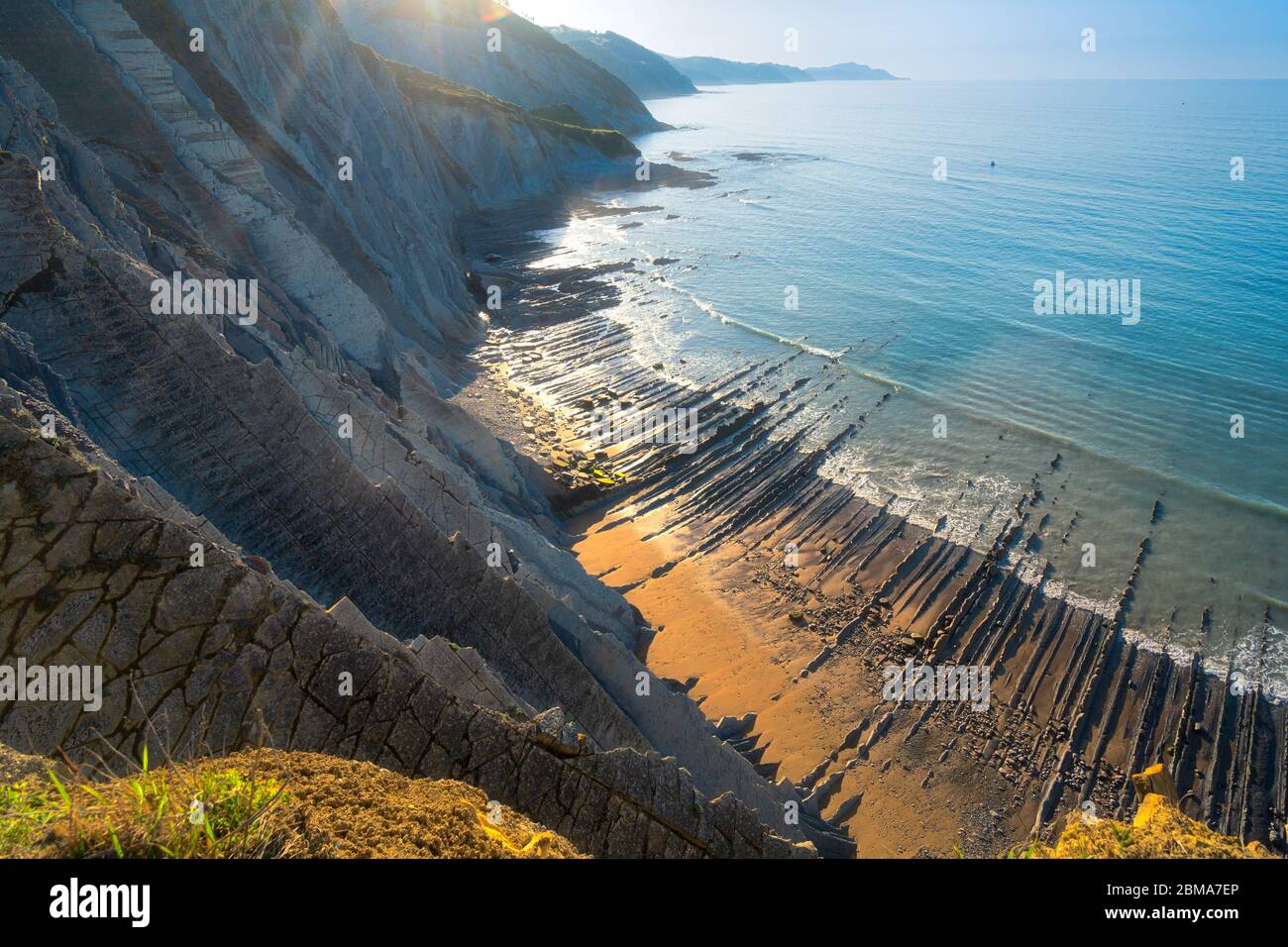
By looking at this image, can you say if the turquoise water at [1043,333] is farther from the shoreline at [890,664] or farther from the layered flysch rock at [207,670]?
the layered flysch rock at [207,670]

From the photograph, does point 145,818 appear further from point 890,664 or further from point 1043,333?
point 1043,333

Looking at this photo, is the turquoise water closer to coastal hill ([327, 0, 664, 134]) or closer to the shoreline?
the shoreline

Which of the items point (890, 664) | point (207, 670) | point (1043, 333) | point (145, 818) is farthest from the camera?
point (1043, 333)

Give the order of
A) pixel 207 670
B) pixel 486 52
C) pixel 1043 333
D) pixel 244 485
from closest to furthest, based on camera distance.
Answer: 1. pixel 207 670
2. pixel 244 485
3. pixel 1043 333
4. pixel 486 52

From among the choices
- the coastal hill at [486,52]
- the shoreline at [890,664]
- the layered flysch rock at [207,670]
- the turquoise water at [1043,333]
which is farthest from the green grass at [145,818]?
the coastal hill at [486,52]

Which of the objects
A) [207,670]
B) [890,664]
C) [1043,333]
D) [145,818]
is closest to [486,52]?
[1043,333]
